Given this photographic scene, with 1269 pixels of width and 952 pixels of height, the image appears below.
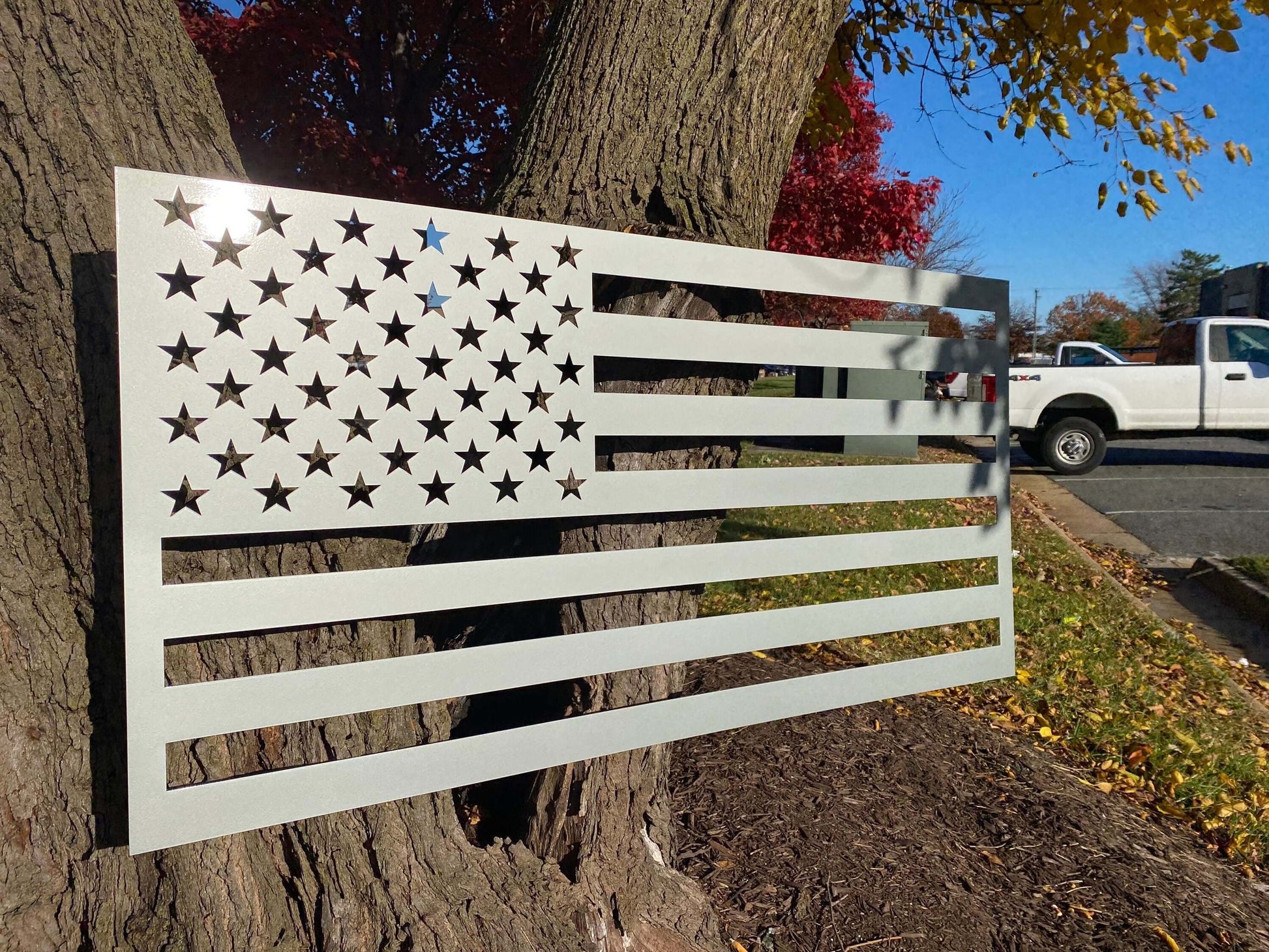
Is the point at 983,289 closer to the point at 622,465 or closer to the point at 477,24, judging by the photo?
the point at 622,465

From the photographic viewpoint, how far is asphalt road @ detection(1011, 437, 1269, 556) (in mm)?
7754

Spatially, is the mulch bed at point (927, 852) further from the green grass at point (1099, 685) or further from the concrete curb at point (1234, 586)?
the concrete curb at point (1234, 586)

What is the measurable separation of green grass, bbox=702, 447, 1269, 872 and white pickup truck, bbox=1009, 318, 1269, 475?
181 inches

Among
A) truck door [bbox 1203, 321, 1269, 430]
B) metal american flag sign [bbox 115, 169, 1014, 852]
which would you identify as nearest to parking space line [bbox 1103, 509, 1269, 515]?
truck door [bbox 1203, 321, 1269, 430]

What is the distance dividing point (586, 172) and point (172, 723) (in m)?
1.55

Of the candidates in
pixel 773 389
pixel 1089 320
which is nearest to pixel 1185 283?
pixel 1089 320

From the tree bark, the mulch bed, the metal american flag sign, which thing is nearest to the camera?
the metal american flag sign

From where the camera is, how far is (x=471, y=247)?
75.1 inches

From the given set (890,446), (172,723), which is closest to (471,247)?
(172,723)

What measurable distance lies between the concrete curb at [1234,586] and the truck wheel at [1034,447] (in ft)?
14.6

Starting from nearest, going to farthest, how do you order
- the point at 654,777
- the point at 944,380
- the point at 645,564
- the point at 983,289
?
the point at 645,564 < the point at 654,777 < the point at 983,289 < the point at 944,380

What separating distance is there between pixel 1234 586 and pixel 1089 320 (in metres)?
65.8

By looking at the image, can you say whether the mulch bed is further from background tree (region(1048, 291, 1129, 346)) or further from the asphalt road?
background tree (region(1048, 291, 1129, 346))

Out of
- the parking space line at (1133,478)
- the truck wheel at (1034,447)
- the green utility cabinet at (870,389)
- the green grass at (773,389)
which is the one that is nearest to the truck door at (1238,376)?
the parking space line at (1133,478)
